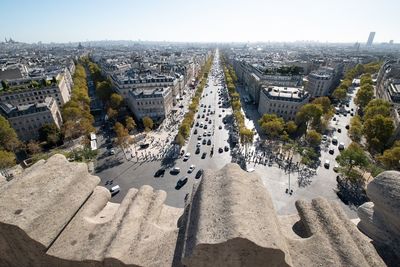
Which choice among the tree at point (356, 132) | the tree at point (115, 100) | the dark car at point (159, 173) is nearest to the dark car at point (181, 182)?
the dark car at point (159, 173)

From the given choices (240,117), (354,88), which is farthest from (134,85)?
(354,88)

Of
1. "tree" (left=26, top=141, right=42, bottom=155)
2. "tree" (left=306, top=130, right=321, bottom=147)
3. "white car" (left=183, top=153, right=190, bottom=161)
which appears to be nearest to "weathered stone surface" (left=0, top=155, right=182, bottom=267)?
"white car" (left=183, top=153, right=190, bottom=161)

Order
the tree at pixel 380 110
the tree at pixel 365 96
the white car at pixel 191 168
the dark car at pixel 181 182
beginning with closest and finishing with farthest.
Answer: the dark car at pixel 181 182 → the white car at pixel 191 168 → the tree at pixel 380 110 → the tree at pixel 365 96

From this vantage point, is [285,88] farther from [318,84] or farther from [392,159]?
[392,159]

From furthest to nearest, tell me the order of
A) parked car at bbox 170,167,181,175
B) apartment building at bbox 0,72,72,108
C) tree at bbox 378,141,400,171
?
apartment building at bbox 0,72,72,108
parked car at bbox 170,167,181,175
tree at bbox 378,141,400,171

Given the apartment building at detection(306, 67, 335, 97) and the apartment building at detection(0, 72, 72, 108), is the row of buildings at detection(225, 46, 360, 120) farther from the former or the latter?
the apartment building at detection(0, 72, 72, 108)

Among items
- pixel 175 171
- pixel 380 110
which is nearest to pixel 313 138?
pixel 380 110

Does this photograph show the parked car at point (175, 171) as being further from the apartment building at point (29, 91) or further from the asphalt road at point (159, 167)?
the apartment building at point (29, 91)
